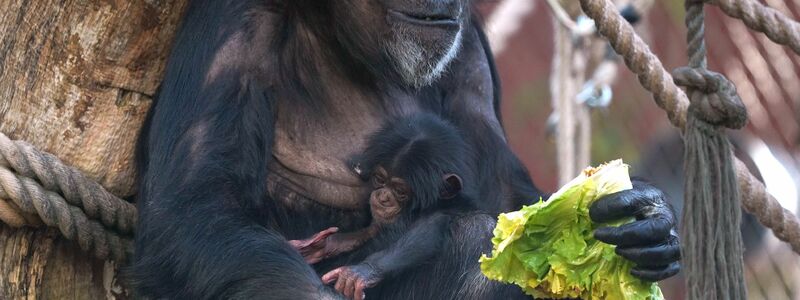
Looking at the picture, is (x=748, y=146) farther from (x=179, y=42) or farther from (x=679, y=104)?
(x=179, y=42)

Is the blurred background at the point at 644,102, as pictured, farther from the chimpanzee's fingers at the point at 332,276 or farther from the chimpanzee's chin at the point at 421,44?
the chimpanzee's fingers at the point at 332,276

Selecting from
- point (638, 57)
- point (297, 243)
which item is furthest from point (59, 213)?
point (638, 57)

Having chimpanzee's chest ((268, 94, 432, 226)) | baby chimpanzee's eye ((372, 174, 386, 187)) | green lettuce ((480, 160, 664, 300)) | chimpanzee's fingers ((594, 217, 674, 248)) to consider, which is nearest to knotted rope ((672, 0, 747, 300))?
chimpanzee's fingers ((594, 217, 674, 248))

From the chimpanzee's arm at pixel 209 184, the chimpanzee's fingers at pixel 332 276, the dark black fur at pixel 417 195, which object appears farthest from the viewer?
the dark black fur at pixel 417 195

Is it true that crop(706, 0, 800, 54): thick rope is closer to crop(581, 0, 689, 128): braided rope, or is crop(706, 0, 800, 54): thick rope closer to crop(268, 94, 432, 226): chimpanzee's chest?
crop(581, 0, 689, 128): braided rope

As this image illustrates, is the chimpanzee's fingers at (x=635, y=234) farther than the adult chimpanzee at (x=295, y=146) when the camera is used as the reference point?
No

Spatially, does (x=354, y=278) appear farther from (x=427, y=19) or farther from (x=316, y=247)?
(x=427, y=19)

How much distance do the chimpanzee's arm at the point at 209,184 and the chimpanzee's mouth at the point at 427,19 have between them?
1.42 feet

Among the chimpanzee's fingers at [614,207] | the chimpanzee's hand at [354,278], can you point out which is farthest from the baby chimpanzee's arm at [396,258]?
the chimpanzee's fingers at [614,207]

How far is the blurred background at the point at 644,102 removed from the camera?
21.2 ft

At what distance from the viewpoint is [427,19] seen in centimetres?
370

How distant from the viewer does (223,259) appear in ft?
10.9

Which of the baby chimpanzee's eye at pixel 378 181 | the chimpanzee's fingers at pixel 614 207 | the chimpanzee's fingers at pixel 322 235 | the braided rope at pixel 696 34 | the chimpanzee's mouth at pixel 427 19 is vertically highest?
the braided rope at pixel 696 34

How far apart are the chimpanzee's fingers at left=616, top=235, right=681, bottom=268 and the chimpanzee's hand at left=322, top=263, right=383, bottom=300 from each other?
2.08 feet
